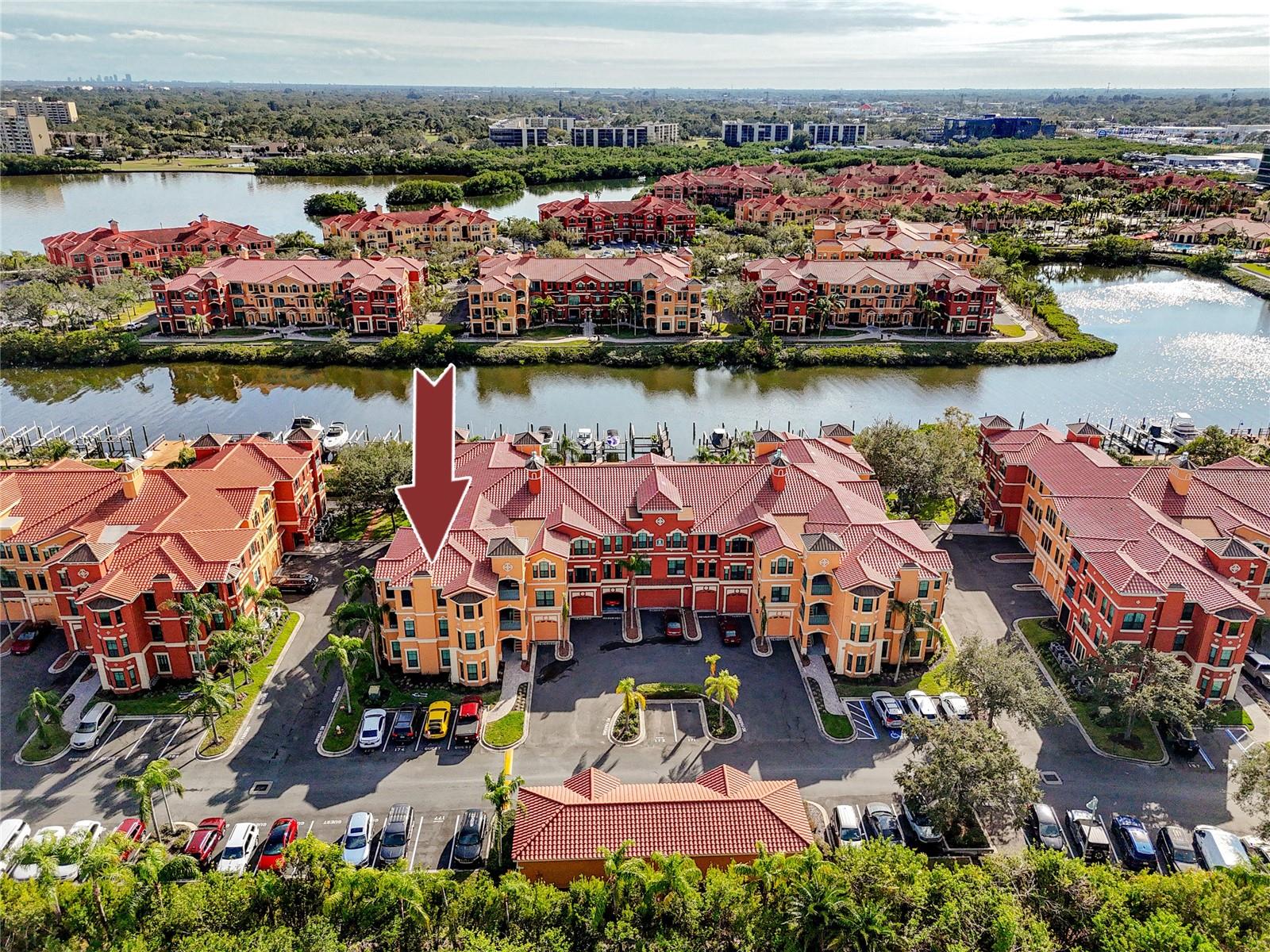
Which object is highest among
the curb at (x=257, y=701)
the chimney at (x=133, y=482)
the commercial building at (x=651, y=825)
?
the chimney at (x=133, y=482)

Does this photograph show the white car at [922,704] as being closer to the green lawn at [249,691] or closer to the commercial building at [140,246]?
the green lawn at [249,691]

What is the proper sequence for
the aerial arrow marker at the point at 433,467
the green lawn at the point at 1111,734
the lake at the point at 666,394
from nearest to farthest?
the aerial arrow marker at the point at 433,467 < the green lawn at the point at 1111,734 < the lake at the point at 666,394

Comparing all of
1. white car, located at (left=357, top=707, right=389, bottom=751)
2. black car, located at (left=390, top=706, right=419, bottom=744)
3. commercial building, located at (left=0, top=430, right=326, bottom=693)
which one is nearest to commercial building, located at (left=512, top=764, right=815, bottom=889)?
black car, located at (left=390, top=706, right=419, bottom=744)

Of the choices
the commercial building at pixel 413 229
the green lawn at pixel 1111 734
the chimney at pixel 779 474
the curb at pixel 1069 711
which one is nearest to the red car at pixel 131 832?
the chimney at pixel 779 474

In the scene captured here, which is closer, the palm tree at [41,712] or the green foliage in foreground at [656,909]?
the green foliage in foreground at [656,909]

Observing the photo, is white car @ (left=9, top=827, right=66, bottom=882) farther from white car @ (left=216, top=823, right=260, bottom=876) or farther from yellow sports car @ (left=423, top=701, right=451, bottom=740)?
yellow sports car @ (left=423, top=701, right=451, bottom=740)

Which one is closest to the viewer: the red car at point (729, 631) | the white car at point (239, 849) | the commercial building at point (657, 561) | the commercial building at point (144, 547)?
the white car at point (239, 849)

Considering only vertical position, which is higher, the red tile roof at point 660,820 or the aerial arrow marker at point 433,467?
the aerial arrow marker at point 433,467

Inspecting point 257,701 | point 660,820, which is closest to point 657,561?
point 660,820
